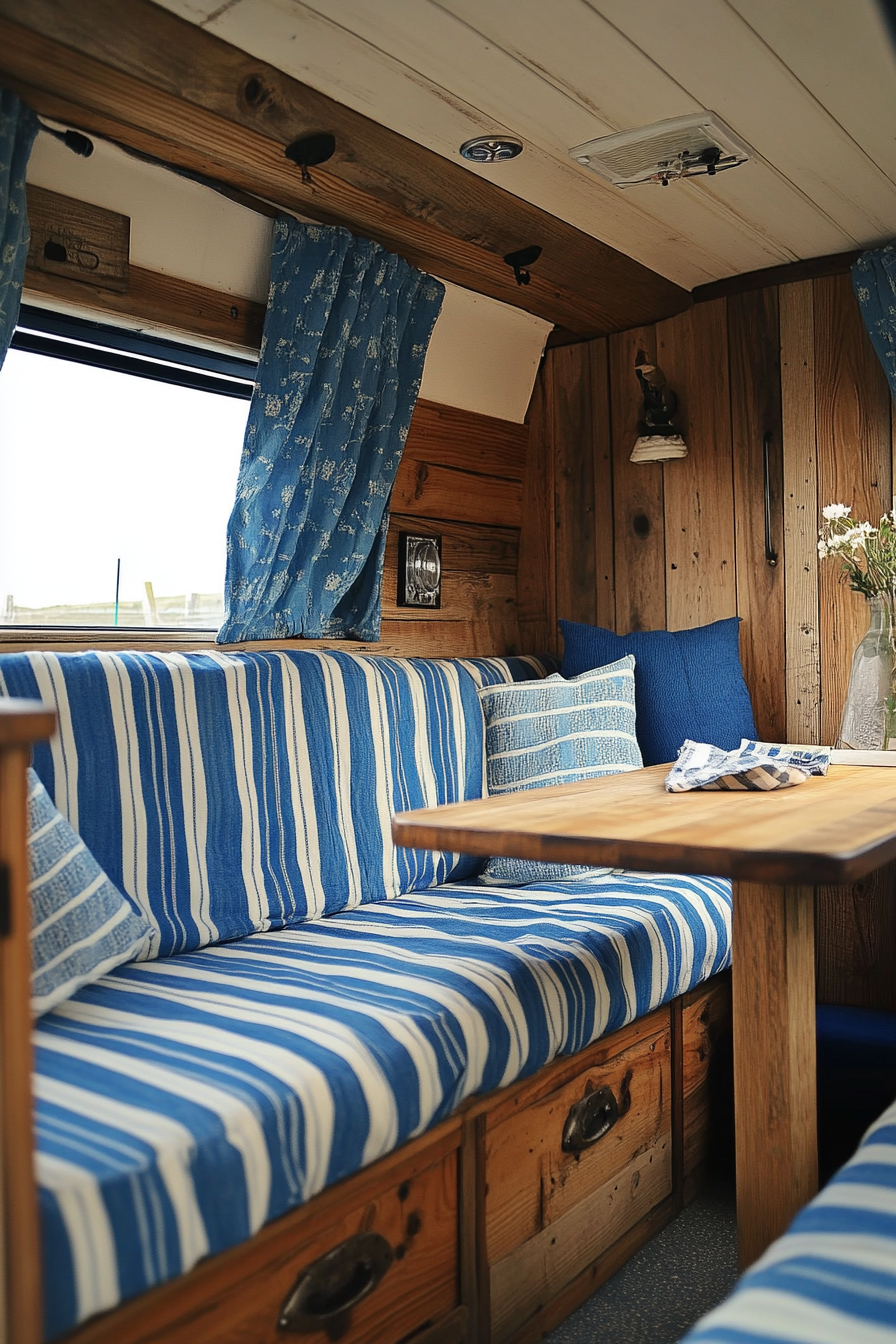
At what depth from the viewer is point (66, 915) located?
1.54 metres

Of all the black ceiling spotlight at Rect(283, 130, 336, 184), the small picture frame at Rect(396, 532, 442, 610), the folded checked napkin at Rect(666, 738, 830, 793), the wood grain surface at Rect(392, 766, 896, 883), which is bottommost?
the wood grain surface at Rect(392, 766, 896, 883)

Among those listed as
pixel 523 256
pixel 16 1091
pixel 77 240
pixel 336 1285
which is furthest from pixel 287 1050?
pixel 523 256

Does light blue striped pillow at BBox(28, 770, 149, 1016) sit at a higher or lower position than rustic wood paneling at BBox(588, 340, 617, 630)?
lower

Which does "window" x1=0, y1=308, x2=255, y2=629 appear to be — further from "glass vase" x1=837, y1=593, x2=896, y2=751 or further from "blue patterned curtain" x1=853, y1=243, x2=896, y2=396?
"blue patterned curtain" x1=853, y1=243, x2=896, y2=396

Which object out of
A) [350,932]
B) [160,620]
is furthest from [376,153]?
[350,932]

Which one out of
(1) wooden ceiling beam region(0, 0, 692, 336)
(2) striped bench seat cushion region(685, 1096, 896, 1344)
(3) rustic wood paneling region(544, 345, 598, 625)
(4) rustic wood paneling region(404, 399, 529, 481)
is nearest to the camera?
(2) striped bench seat cushion region(685, 1096, 896, 1344)

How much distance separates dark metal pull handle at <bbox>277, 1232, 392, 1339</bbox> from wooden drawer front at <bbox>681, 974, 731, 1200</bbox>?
0.98 metres

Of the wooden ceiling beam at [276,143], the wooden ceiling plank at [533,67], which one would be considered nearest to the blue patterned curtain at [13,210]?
the wooden ceiling beam at [276,143]

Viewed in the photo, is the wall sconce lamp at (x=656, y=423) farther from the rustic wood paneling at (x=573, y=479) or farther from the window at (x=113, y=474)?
the window at (x=113, y=474)

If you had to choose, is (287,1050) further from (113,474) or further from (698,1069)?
(113,474)

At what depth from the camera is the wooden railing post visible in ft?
3.21

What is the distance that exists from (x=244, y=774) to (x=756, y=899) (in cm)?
101

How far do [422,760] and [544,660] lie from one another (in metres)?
0.81

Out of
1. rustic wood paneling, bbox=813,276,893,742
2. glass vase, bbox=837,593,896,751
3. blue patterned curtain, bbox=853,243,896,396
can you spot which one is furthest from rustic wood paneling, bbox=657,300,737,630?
glass vase, bbox=837,593,896,751
